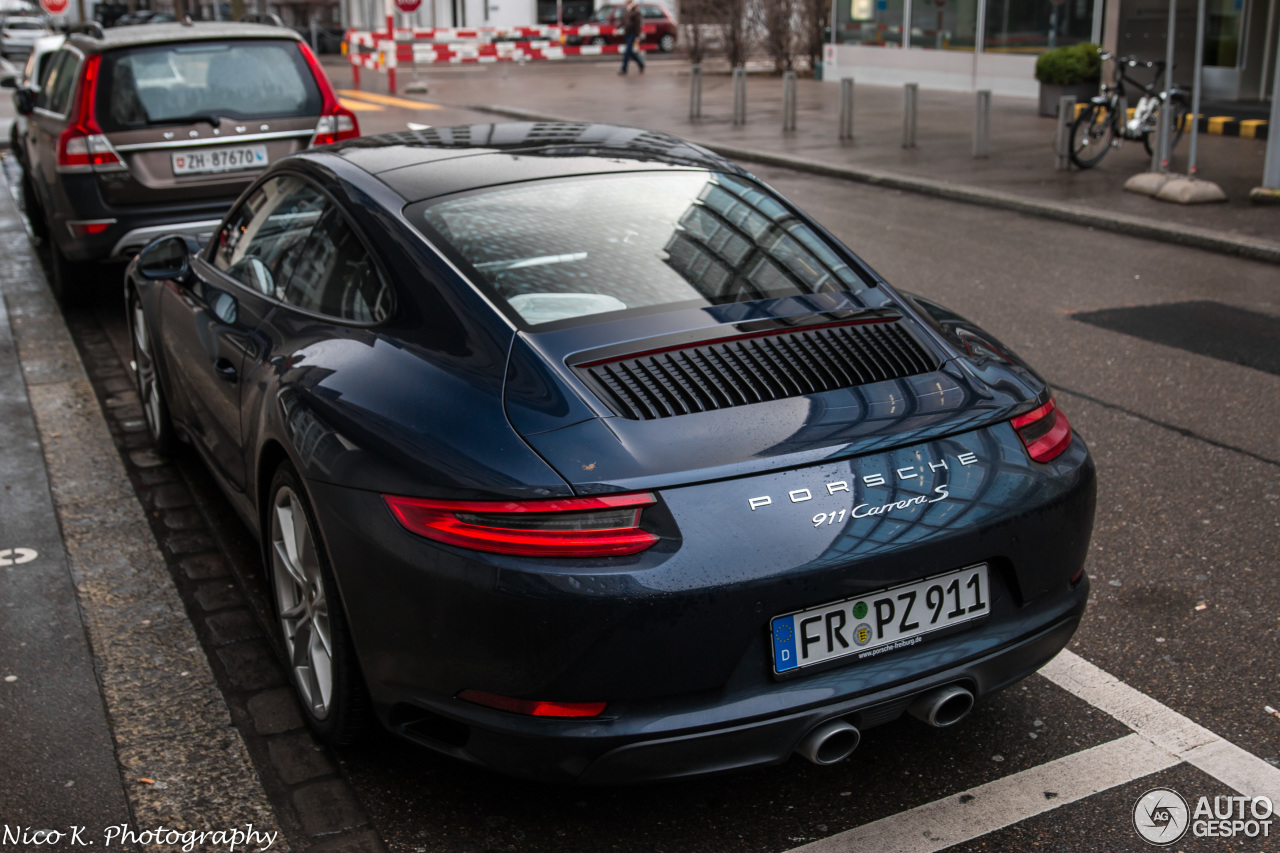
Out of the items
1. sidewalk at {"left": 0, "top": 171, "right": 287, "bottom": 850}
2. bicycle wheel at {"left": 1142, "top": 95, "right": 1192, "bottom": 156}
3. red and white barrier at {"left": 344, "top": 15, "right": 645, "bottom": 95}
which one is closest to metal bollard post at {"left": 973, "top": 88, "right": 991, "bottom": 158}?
bicycle wheel at {"left": 1142, "top": 95, "right": 1192, "bottom": 156}

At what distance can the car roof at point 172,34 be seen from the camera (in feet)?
26.0

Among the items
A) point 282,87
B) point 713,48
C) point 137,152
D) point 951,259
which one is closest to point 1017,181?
point 951,259

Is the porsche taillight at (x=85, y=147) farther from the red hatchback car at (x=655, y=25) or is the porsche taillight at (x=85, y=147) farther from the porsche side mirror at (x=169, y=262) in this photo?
the red hatchback car at (x=655, y=25)

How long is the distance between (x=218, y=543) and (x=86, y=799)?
63.6 inches

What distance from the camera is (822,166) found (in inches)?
567

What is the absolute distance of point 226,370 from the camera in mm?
3852

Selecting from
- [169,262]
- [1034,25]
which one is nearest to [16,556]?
[169,262]

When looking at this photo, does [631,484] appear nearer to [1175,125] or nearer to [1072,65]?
[1175,125]

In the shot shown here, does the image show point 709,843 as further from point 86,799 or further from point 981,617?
point 86,799

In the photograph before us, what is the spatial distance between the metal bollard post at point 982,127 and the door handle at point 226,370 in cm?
1218

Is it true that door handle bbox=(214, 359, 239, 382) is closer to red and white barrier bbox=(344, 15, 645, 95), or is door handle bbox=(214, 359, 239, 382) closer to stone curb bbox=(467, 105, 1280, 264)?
stone curb bbox=(467, 105, 1280, 264)

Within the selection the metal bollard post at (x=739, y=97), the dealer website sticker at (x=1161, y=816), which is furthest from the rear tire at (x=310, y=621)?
the metal bollard post at (x=739, y=97)

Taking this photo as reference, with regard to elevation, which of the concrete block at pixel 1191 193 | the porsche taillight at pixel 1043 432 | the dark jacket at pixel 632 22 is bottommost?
the concrete block at pixel 1191 193

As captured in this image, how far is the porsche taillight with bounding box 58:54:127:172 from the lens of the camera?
24.7 feet
